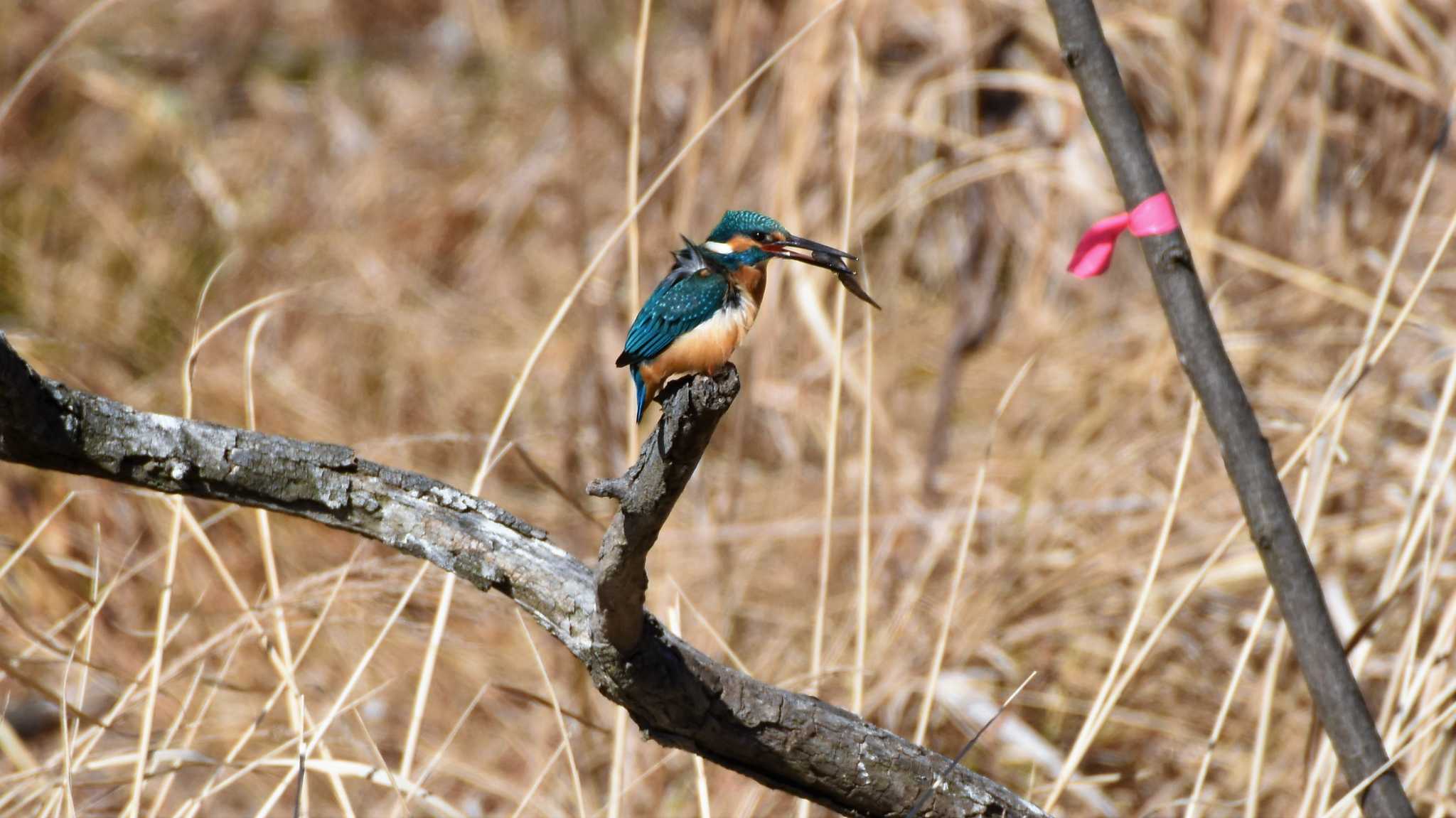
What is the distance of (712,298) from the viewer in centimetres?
124

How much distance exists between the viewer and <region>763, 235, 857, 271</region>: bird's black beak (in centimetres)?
121

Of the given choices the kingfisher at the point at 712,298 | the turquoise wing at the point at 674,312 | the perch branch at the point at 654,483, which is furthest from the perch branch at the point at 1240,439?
the perch branch at the point at 654,483

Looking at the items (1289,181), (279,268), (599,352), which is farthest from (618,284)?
(279,268)

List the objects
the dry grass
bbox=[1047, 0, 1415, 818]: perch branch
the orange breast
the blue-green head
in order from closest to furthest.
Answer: the orange breast < the blue-green head < bbox=[1047, 0, 1415, 818]: perch branch < the dry grass

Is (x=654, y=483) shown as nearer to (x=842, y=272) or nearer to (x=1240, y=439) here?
(x=842, y=272)

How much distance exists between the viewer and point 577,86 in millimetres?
3143

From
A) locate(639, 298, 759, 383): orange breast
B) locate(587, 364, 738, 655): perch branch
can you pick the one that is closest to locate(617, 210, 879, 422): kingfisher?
locate(639, 298, 759, 383): orange breast

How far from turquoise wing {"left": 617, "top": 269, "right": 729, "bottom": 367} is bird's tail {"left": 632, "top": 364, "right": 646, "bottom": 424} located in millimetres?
51

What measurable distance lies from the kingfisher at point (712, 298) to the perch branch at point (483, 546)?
9 centimetres

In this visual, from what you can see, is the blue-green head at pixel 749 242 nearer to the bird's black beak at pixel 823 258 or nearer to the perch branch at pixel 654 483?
the bird's black beak at pixel 823 258

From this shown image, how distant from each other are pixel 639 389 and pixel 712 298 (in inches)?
13.5

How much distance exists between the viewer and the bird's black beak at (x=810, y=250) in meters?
1.21

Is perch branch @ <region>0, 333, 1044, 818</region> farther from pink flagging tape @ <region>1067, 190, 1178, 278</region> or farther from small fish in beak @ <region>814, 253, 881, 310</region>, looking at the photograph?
pink flagging tape @ <region>1067, 190, 1178, 278</region>

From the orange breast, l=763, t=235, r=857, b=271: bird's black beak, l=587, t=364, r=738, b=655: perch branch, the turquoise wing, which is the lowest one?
l=587, t=364, r=738, b=655: perch branch
